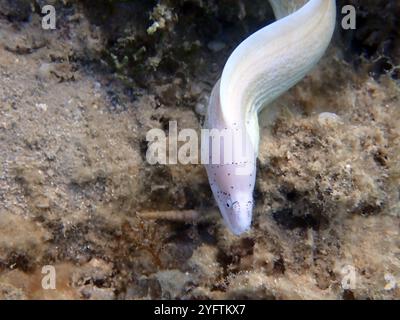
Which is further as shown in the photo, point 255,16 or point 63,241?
point 255,16

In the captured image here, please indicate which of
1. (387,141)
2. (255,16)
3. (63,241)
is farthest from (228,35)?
(63,241)

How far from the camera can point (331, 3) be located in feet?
9.67

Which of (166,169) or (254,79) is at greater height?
(254,79)

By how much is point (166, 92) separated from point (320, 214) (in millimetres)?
1445

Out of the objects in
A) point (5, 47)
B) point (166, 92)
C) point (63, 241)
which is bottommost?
point (63, 241)

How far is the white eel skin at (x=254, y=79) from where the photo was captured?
2.39 meters

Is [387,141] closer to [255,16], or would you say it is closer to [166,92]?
[255,16]

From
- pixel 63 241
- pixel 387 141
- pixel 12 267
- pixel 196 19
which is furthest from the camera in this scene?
pixel 196 19

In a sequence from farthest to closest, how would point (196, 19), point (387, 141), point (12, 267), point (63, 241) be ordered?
point (196, 19) → point (387, 141) → point (63, 241) → point (12, 267)

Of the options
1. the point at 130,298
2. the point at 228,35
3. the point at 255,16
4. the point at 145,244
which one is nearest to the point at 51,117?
the point at 145,244

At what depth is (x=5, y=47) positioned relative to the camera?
111 inches

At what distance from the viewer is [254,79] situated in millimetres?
2729

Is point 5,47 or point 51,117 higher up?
point 5,47

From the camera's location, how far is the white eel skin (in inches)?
94.2
